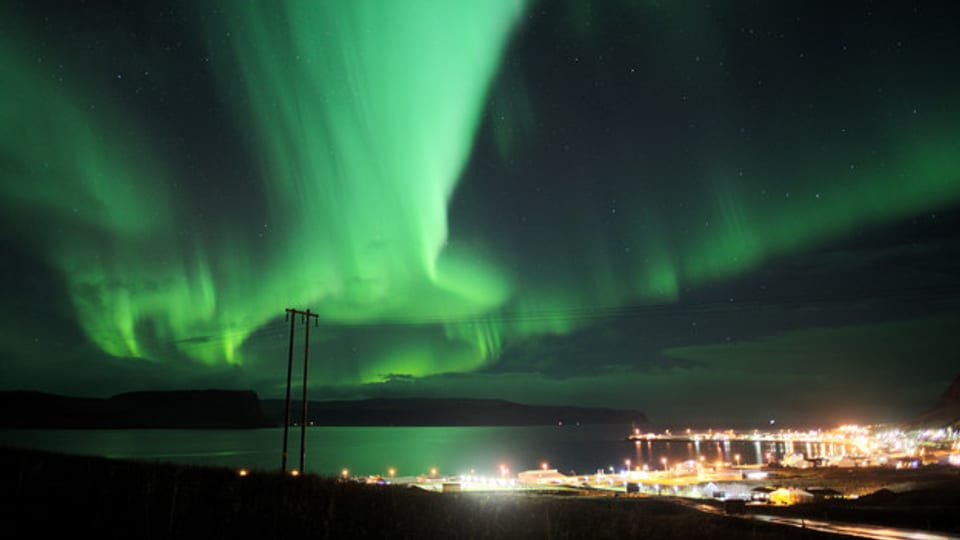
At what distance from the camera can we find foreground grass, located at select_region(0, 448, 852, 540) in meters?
11.9

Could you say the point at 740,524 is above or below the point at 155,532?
below

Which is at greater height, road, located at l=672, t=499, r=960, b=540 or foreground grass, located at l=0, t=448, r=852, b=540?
foreground grass, located at l=0, t=448, r=852, b=540

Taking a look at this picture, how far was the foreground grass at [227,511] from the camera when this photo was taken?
11883 mm

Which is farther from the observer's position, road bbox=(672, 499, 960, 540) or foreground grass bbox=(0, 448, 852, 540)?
road bbox=(672, 499, 960, 540)

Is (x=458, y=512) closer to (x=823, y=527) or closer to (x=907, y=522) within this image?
(x=823, y=527)

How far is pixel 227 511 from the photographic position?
13.6 m

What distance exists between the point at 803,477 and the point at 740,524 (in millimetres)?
63177

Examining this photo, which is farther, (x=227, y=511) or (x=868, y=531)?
(x=868, y=531)

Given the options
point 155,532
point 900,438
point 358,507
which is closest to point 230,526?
point 155,532

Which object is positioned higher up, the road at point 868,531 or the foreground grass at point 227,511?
the foreground grass at point 227,511

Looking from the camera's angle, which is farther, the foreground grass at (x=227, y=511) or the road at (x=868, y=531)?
the road at (x=868, y=531)

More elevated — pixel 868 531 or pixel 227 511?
pixel 227 511

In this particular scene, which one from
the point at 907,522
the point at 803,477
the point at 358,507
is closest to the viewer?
the point at 358,507

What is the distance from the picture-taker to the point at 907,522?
34.3 m
